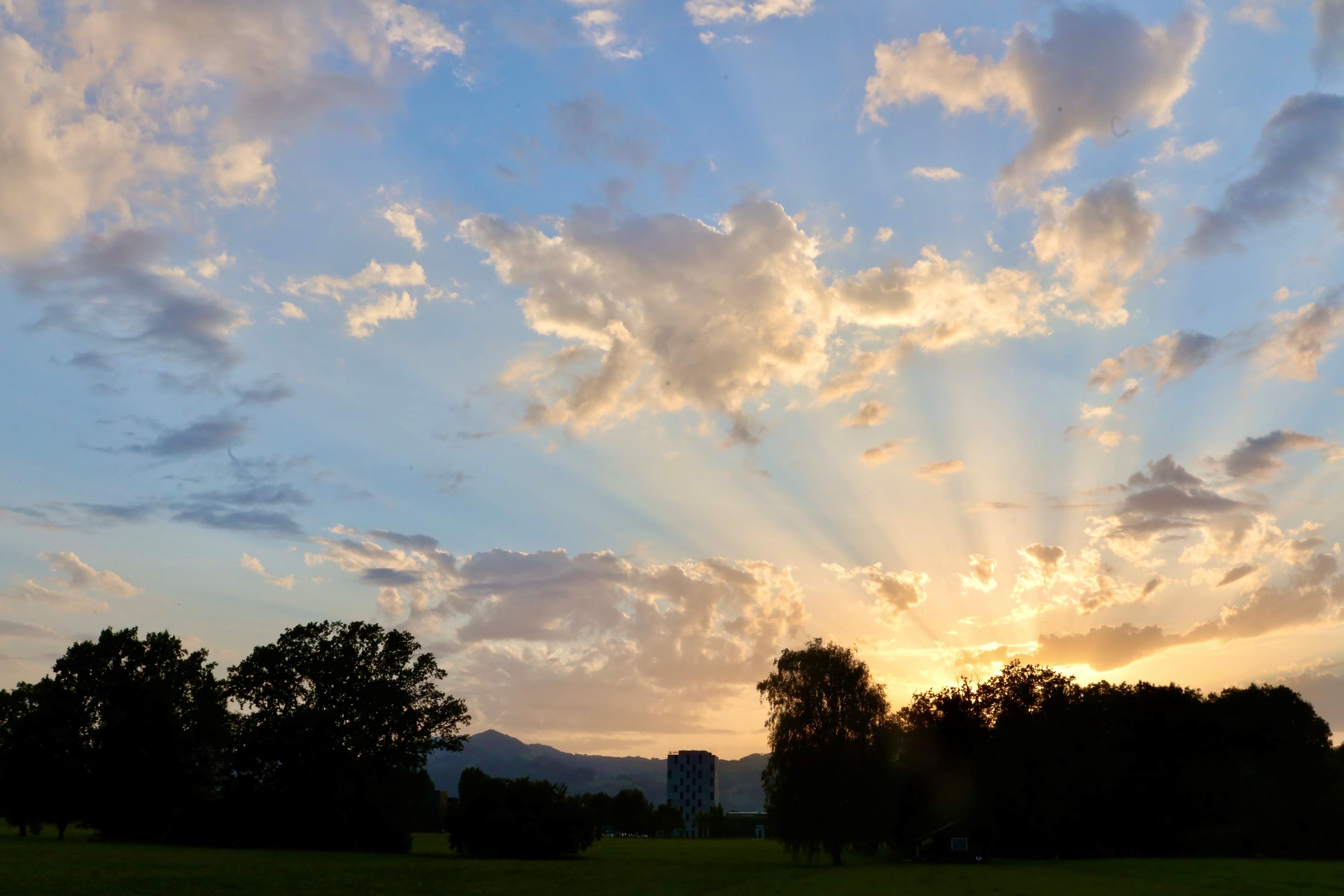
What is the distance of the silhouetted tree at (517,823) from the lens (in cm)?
7869

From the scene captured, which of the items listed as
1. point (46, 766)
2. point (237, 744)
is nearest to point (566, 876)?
point (237, 744)

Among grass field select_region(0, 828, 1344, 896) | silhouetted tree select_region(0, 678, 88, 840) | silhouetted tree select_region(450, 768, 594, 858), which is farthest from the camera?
silhouetted tree select_region(450, 768, 594, 858)

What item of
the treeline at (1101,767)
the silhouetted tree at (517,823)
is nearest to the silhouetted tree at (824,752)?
the treeline at (1101,767)

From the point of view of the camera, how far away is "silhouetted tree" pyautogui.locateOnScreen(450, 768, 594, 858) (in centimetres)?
7869

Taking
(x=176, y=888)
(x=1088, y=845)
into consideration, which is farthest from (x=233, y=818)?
(x=1088, y=845)

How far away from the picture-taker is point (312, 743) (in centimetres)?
7700

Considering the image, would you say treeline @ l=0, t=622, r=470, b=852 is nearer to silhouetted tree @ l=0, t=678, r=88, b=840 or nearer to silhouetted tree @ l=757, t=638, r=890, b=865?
silhouetted tree @ l=0, t=678, r=88, b=840

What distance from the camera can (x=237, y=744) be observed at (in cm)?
7825

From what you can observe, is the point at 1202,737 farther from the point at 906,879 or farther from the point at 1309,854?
the point at 906,879

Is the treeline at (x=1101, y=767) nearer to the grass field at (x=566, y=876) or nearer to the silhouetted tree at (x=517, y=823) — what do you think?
the grass field at (x=566, y=876)

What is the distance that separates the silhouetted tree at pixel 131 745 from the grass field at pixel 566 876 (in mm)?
4481

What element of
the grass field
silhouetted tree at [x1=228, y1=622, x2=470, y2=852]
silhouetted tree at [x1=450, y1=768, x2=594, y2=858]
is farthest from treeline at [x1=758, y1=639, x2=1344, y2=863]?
silhouetted tree at [x1=228, y1=622, x2=470, y2=852]

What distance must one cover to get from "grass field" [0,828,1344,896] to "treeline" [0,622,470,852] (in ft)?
14.9

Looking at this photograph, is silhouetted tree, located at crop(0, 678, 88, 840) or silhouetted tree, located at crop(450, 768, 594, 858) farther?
silhouetted tree, located at crop(450, 768, 594, 858)
